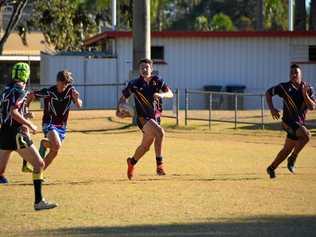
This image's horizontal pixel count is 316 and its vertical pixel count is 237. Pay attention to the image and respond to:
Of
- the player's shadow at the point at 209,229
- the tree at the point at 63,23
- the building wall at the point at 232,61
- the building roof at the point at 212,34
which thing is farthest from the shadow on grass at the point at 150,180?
the tree at the point at 63,23

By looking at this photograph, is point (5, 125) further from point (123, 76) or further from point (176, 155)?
point (123, 76)

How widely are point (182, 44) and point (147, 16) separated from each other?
35.6 ft

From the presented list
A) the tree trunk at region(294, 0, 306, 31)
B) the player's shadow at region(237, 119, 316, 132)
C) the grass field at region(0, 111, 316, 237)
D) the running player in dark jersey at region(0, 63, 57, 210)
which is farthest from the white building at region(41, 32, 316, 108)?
the running player in dark jersey at region(0, 63, 57, 210)

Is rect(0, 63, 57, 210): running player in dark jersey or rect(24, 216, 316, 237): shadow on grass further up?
rect(0, 63, 57, 210): running player in dark jersey

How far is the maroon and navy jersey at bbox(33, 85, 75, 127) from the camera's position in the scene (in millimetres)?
12172

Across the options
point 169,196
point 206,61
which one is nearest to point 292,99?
point 169,196

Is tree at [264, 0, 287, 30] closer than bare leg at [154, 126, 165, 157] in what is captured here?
No

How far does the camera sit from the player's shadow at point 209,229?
8.35 meters

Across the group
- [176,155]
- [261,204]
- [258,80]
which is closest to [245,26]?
[258,80]

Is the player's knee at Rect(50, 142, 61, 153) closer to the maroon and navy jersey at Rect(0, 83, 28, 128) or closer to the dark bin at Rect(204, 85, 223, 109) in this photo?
the maroon and navy jersey at Rect(0, 83, 28, 128)

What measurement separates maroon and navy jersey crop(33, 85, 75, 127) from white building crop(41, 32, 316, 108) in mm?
23393

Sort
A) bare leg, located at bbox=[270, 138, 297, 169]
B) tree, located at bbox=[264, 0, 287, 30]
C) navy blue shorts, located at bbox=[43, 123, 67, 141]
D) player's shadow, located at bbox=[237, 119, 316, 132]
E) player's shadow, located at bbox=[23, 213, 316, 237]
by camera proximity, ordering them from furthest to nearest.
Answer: tree, located at bbox=[264, 0, 287, 30] → player's shadow, located at bbox=[237, 119, 316, 132] → bare leg, located at bbox=[270, 138, 297, 169] → navy blue shorts, located at bbox=[43, 123, 67, 141] → player's shadow, located at bbox=[23, 213, 316, 237]

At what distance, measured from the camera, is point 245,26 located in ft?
305

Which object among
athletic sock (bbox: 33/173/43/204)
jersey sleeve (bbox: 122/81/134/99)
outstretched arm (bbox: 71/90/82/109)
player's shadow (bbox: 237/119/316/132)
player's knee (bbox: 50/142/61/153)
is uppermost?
jersey sleeve (bbox: 122/81/134/99)
